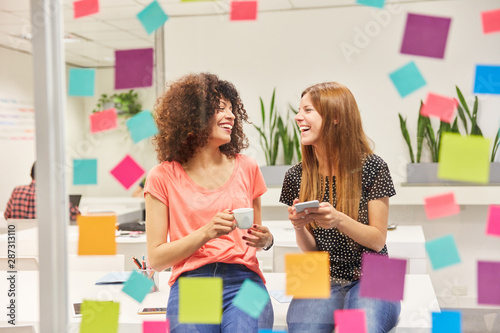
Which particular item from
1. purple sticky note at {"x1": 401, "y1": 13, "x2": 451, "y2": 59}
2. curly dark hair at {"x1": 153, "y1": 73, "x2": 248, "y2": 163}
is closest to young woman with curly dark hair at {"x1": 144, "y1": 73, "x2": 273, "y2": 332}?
curly dark hair at {"x1": 153, "y1": 73, "x2": 248, "y2": 163}

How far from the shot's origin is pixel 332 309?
1.66 meters

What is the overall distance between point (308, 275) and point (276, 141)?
434 mm

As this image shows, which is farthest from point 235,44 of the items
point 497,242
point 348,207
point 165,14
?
point 497,242

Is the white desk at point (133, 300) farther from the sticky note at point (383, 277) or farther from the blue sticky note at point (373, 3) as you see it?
the blue sticky note at point (373, 3)

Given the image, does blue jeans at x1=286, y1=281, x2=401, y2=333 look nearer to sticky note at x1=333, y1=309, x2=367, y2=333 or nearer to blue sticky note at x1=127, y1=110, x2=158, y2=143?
sticky note at x1=333, y1=309, x2=367, y2=333

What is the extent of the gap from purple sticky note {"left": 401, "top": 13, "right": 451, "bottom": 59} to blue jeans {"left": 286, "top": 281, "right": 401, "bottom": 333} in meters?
0.73

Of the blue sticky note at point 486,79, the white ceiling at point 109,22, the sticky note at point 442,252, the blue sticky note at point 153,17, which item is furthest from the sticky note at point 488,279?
the blue sticky note at point 153,17

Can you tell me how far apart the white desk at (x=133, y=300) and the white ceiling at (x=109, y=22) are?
0.76 metres

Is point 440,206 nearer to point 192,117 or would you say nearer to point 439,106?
point 439,106

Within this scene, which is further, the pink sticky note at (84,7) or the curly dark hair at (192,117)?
the pink sticky note at (84,7)

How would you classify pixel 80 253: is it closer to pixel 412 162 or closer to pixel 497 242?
pixel 412 162

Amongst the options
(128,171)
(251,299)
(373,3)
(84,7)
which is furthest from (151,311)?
(373,3)

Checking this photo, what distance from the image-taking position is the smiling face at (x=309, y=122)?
63.8 inches

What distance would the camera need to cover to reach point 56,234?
1.76 meters
